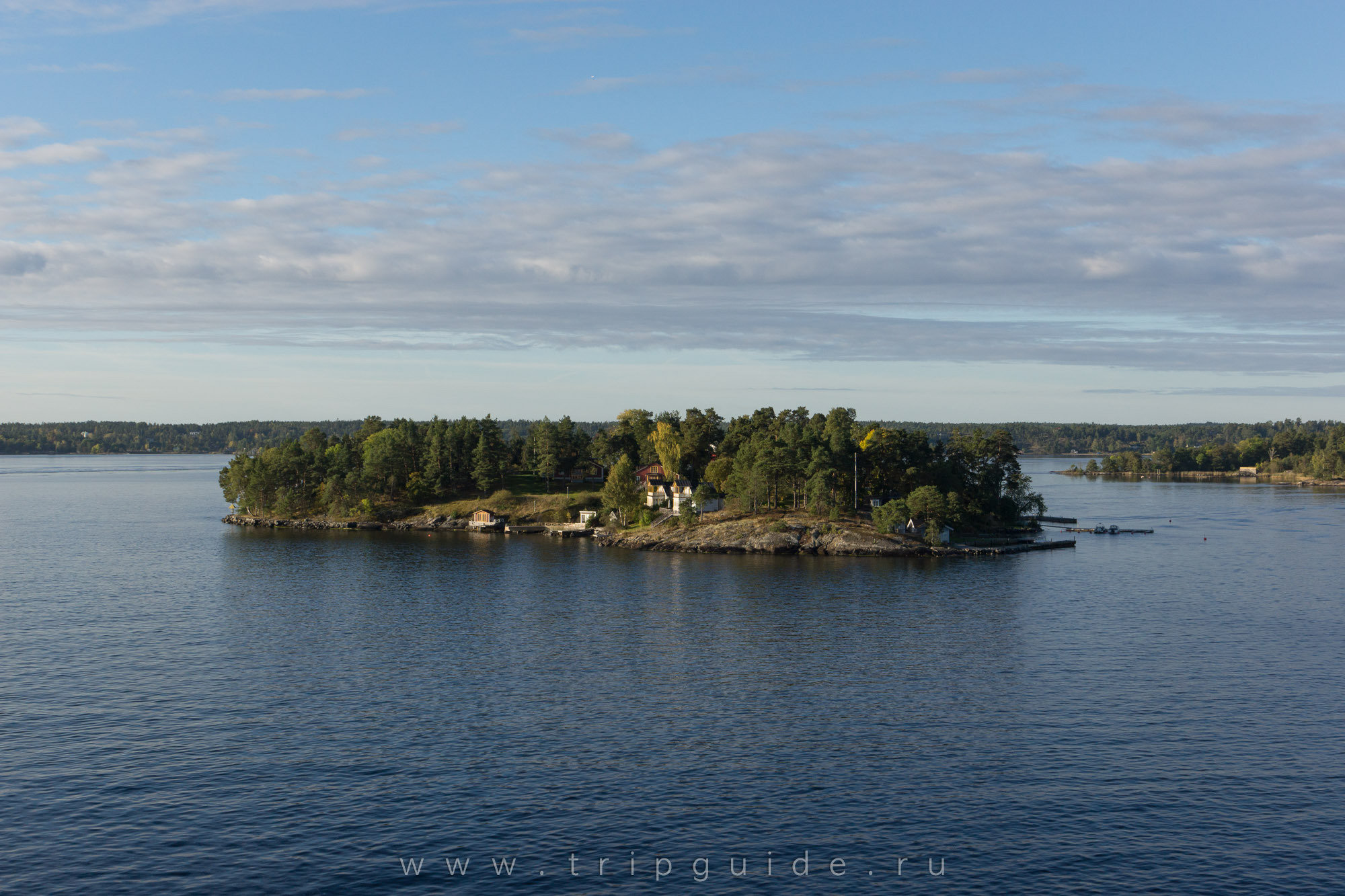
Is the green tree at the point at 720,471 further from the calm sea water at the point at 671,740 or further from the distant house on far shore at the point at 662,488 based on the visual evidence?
the calm sea water at the point at 671,740

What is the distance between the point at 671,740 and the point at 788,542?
95.0 m

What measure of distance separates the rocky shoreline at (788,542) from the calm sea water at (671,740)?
37.7 meters

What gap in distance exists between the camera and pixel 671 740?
57.8 meters

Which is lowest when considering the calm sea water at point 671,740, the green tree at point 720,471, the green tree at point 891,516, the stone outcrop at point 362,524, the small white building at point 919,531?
the calm sea water at point 671,740

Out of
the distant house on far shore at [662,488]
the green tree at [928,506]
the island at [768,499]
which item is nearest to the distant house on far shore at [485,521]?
the island at [768,499]

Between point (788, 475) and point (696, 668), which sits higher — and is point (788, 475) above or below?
above

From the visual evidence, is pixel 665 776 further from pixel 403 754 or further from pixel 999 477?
pixel 999 477

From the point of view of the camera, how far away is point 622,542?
164000mm

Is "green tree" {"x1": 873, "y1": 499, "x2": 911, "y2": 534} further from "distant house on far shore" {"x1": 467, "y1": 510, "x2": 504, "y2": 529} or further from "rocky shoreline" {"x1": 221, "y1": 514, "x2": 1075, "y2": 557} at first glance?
"distant house on far shore" {"x1": 467, "y1": 510, "x2": 504, "y2": 529}

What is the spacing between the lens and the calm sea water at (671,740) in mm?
42562

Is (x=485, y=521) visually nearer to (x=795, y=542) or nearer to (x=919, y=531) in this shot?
(x=795, y=542)

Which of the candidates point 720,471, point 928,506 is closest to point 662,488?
point 720,471

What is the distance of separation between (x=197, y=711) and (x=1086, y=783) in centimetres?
5447

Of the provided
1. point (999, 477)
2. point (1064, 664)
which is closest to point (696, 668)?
point (1064, 664)
